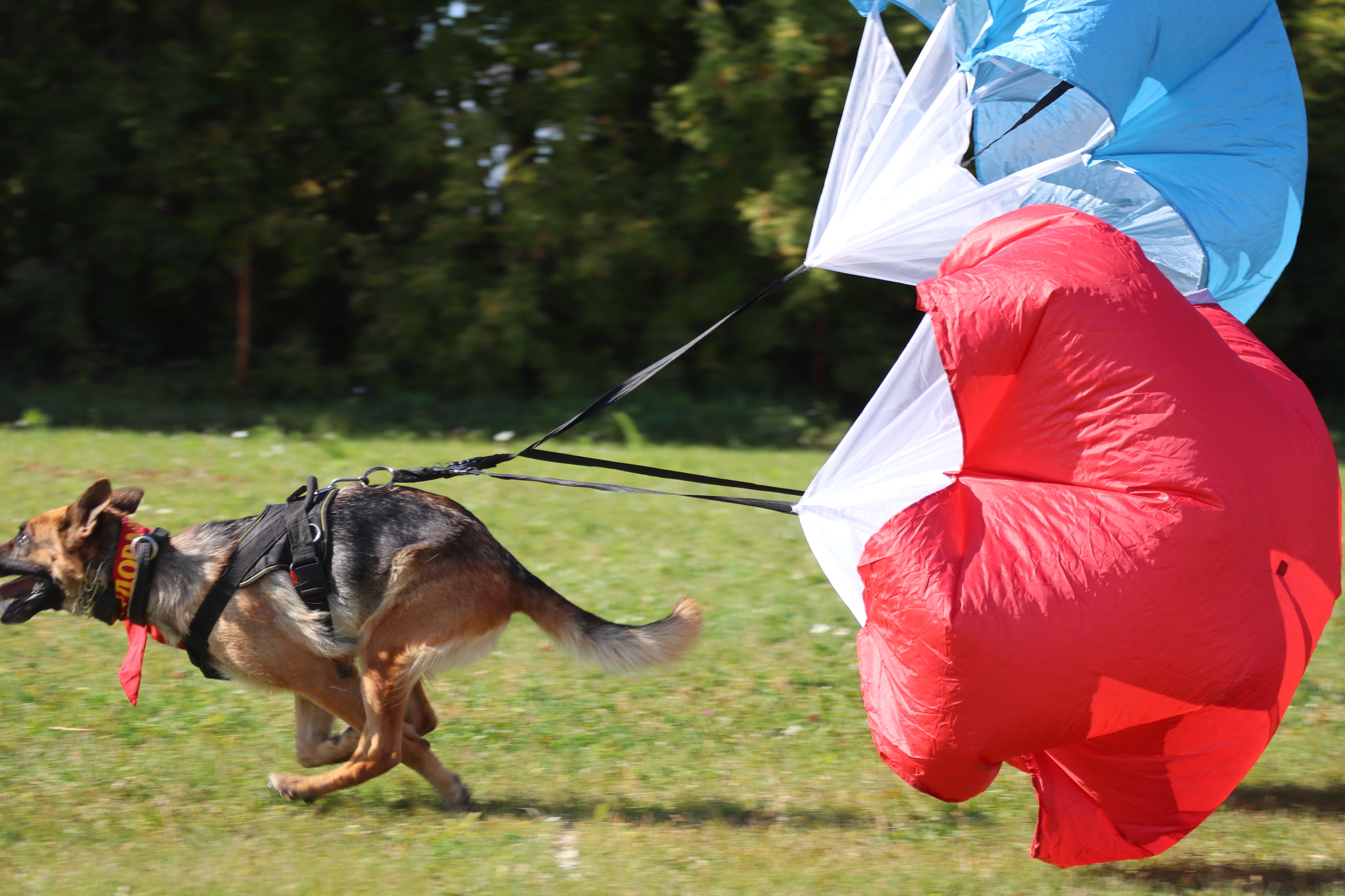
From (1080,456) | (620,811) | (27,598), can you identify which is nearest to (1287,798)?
(1080,456)

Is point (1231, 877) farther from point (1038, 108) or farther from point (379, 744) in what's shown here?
point (379, 744)

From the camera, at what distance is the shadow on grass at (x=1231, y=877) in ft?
14.2

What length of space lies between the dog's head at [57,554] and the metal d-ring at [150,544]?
5.8 inches

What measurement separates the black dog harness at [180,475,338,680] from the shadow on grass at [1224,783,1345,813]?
160 inches

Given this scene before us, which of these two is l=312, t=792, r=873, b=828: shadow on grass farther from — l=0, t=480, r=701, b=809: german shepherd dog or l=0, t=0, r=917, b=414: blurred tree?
l=0, t=0, r=917, b=414: blurred tree

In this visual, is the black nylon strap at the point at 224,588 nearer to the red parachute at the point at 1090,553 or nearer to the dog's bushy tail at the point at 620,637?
the dog's bushy tail at the point at 620,637

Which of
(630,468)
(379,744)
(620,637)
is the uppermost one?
(630,468)

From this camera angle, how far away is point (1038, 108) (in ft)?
16.5

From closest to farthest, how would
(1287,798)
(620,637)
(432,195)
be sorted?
(620,637) → (1287,798) → (432,195)

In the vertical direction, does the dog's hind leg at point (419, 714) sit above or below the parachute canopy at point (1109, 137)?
below

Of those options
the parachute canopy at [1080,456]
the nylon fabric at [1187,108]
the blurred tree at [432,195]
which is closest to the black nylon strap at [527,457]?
the parachute canopy at [1080,456]

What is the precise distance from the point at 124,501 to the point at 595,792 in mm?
2359

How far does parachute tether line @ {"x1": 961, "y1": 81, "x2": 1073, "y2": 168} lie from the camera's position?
16.6 feet

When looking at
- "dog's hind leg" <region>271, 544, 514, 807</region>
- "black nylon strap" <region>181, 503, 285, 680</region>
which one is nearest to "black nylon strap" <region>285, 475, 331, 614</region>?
"black nylon strap" <region>181, 503, 285, 680</region>
